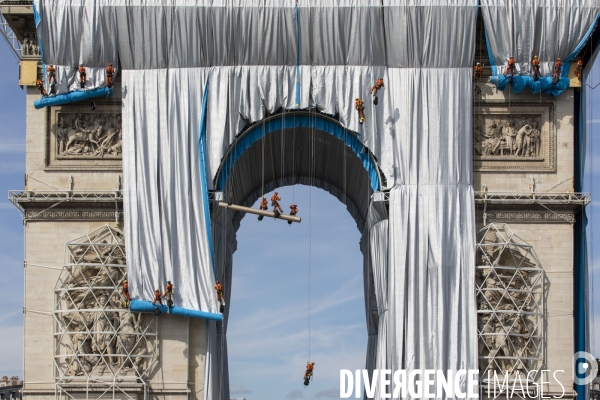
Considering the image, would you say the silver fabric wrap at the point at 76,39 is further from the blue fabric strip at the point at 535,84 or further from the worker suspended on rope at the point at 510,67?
the worker suspended on rope at the point at 510,67

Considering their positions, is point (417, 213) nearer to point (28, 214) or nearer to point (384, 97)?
point (384, 97)

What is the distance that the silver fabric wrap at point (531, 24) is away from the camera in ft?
127

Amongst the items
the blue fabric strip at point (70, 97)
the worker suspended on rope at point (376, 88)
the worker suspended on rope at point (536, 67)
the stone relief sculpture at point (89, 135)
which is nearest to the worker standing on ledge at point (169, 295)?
the stone relief sculpture at point (89, 135)

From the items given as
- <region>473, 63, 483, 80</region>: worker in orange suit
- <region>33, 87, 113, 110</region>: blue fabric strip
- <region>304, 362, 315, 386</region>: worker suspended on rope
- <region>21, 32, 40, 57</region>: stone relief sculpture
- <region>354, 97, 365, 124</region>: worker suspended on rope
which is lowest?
<region>304, 362, 315, 386</region>: worker suspended on rope

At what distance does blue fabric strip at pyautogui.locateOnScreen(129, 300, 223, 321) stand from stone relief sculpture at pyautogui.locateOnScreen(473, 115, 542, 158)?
9786 mm

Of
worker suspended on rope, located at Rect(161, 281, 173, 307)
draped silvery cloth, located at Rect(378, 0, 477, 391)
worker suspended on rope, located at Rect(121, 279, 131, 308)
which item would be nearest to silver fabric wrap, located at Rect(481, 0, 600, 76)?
draped silvery cloth, located at Rect(378, 0, 477, 391)

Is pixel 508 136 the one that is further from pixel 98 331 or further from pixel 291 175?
pixel 98 331

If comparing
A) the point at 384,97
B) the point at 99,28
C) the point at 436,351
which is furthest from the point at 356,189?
the point at 99,28

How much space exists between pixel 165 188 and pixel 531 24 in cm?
1247

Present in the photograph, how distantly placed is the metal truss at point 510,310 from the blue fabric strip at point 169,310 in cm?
809

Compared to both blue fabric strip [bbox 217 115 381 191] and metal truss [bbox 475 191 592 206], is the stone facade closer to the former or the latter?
metal truss [bbox 475 191 592 206]

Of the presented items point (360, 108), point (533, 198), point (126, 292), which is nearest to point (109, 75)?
point (126, 292)

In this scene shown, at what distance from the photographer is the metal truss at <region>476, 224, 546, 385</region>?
124 ft

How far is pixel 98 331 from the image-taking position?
123 ft
